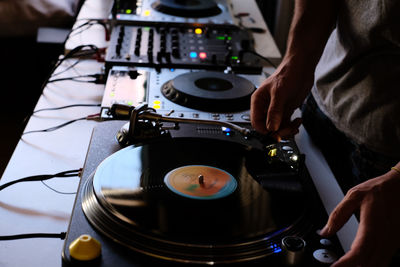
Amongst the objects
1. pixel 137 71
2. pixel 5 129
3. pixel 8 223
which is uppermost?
pixel 137 71

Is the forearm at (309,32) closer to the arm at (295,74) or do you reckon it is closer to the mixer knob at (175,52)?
the arm at (295,74)

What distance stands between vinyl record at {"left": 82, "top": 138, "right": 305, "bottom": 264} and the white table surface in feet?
0.65

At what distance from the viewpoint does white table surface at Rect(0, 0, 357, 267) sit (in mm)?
994

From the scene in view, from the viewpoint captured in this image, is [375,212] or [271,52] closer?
[375,212]

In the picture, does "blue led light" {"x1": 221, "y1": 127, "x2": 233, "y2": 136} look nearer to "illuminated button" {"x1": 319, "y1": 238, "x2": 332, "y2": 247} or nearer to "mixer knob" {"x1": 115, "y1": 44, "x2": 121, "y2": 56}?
"illuminated button" {"x1": 319, "y1": 238, "x2": 332, "y2": 247}

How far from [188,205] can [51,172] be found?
0.53 metres

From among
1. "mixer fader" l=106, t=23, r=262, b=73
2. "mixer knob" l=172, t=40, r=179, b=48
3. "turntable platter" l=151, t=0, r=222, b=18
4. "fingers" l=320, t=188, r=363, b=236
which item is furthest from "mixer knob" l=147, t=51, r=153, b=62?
"fingers" l=320, t=188, r=363, b=236

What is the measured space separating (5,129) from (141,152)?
2.43 metres

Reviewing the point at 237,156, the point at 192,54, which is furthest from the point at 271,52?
the point at 237,156

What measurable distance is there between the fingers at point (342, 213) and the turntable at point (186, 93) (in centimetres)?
55

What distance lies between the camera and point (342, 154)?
1330 mm

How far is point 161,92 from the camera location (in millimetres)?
1446

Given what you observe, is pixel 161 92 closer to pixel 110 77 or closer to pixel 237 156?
pixel 110 77

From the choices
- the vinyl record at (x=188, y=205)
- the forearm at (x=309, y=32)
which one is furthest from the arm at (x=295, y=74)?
the vinyl record at (x=188, y=205)
